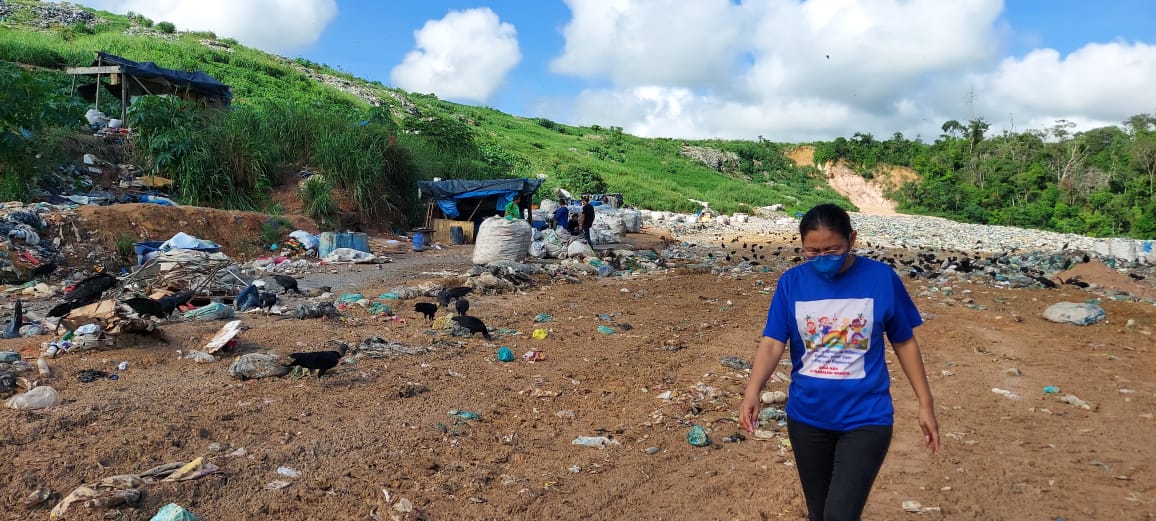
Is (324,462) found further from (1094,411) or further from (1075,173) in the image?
(1075,173)

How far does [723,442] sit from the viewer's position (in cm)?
357

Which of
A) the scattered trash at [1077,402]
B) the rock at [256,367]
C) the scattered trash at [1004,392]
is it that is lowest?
the rock at [256,367]

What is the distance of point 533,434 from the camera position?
3582 mm

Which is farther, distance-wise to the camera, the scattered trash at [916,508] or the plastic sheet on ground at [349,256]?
the plastic sheet on ground at [349,256]

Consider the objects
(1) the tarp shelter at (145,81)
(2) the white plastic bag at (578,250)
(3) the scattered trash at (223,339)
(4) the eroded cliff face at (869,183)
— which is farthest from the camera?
(4) the eroded cliff face at (869,183)

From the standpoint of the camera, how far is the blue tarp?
14.0 meters

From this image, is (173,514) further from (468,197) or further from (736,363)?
(468,197)

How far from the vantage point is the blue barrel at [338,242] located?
33.7 ft

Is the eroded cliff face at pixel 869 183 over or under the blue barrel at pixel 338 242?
over

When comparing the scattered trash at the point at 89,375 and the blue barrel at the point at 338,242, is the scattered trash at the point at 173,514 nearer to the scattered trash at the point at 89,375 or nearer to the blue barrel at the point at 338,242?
the scattered trash at the point at 89,375

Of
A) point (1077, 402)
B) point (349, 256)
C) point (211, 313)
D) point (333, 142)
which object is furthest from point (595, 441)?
point (333, 142)

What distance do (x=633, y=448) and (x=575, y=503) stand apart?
0.70 meters

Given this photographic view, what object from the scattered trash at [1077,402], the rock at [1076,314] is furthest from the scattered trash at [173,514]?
the rock at [1076,314]

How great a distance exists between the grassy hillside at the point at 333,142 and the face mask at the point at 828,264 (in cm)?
1130
